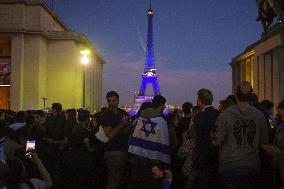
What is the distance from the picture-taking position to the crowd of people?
507 centimetres

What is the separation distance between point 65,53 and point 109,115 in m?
50.1

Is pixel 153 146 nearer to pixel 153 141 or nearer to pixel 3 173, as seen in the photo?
pixel 153 141

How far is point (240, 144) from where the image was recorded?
5074 millimetres

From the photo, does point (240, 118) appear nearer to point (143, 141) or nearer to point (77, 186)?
point (143, 141)

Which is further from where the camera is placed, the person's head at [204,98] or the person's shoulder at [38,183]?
the person's head at [204,98]

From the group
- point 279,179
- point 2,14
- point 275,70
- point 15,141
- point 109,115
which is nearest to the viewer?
point 279,179

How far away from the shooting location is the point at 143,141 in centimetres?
595

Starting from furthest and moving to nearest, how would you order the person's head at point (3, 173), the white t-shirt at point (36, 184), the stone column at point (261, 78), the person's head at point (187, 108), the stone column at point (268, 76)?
the stone column at point (261, 78) → the stone column at point (268, 76) → the person's head at point (187, 108) → the white t-shirt at point (36, 184) → the person's head at point (3, 173)

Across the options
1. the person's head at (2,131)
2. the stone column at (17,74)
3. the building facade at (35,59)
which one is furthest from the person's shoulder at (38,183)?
the stone column at (17,74)

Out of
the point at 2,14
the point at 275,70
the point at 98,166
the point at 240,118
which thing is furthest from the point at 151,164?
the point at 2,14

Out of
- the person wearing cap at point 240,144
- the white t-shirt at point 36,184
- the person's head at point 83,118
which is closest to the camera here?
the white t-shirt at point 36,184

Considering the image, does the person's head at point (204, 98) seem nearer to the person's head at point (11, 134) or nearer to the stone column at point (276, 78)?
the person's head at point (11, 134)

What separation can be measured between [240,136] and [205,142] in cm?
92

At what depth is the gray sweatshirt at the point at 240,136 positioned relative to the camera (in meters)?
5.07
